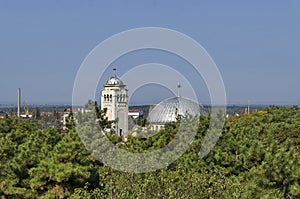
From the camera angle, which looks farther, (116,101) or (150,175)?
(116,101)

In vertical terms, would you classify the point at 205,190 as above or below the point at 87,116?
below

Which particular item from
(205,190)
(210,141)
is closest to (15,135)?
(210,141)

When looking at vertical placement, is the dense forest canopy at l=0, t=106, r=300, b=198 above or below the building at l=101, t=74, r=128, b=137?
below

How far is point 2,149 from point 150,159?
14.3 ft

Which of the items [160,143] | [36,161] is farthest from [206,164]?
[36,161]

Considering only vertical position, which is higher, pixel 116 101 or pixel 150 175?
pixel 116 101

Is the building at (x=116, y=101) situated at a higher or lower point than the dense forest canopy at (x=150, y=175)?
higher

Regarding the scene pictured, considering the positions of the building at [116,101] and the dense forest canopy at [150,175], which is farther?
the building at [116,101]

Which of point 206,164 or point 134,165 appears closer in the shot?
point 134,165

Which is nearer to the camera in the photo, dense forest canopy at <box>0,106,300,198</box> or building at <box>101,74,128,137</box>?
dense forest canopy at <box>0,106,300,198</box>

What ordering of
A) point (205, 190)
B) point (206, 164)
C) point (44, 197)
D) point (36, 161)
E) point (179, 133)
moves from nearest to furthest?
point (205, 190), point (44, 197), point (36, 161), point (206, 164), point (179, 133)

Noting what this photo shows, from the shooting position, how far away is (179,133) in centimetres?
2167

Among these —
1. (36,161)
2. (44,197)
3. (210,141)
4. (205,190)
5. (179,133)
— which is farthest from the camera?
(179,133)

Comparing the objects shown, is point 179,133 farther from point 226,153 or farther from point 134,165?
point 134,165
